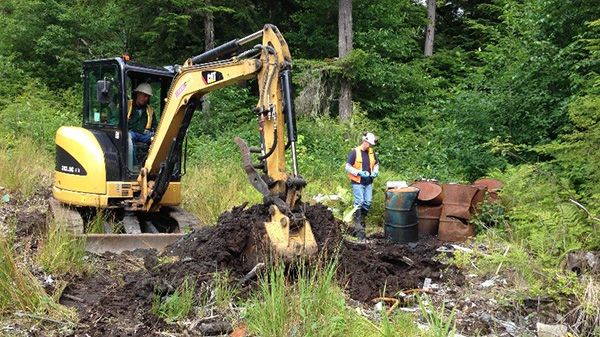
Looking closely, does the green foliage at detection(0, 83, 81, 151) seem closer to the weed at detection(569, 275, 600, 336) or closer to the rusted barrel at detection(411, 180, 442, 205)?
the rusted barrel at detection(411, 180, 442, 205)

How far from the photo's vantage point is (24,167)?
34.4ft

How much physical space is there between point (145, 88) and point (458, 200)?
186 inches

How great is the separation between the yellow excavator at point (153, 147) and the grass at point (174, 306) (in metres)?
1.14

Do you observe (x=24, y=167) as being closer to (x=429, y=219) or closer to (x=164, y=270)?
(x=164, y=270)

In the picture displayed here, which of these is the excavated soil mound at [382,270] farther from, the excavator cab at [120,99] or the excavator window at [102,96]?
the excavator window at [102,96]

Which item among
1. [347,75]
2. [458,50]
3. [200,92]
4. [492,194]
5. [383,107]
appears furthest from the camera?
[458,50]

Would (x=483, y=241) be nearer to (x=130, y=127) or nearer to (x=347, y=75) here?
(x=130, y=127)

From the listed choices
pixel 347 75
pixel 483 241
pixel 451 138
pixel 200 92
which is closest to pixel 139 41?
pixel 347 75

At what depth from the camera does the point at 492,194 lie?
8859mm

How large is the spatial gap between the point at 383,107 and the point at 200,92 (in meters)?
11.0

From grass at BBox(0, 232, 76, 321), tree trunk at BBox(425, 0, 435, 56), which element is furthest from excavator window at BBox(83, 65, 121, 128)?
tree trunk at BBox(425, 0, 435, 56)

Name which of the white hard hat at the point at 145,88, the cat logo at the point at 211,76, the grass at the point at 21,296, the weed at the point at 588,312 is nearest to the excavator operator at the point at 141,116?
the white hard hat at the point at 145,88

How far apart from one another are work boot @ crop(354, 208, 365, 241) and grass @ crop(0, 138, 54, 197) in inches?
214

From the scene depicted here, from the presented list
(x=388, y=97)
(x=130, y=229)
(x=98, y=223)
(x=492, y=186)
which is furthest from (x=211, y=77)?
(x=388, y=97)
